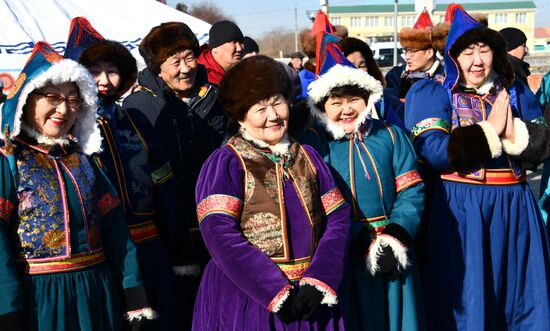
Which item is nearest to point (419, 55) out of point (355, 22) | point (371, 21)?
point (355, 22)

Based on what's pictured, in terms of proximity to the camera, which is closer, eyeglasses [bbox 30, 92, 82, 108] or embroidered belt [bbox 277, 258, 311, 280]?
eyeglasses [bbox 30, 92, 82, 108]

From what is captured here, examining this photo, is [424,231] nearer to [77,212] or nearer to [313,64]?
[313,64]

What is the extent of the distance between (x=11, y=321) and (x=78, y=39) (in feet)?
4.93

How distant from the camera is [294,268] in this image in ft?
8.93

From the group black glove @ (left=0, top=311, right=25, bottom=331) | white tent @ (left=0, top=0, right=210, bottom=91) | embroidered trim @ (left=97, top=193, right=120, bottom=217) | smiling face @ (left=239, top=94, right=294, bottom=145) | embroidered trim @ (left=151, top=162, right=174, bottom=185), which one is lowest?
black glove @ (left=0, top=311, right=25, bottom=331)

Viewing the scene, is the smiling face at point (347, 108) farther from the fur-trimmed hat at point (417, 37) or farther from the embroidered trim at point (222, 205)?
the fur-trimmed hat at point (417, 37)

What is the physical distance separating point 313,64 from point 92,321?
280cm

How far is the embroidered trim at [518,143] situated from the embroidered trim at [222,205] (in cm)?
163

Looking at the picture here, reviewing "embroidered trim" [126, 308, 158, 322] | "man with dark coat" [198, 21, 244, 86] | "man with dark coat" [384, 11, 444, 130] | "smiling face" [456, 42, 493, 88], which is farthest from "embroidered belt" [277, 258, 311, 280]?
"man with dark coat" [384, 11, 444, 130]

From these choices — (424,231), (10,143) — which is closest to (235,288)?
(10,143)

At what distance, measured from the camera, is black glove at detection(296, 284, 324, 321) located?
8.39 feet

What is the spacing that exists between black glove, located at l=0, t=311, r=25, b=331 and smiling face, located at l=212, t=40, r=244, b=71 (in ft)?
8.89

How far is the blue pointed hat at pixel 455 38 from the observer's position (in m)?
3.66

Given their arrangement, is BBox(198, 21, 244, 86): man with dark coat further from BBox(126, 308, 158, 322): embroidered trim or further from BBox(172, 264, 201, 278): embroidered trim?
BBox(126, 308, 158, 322): embroidered trim
